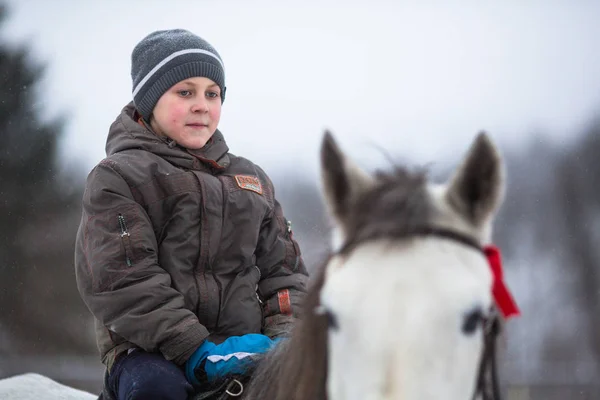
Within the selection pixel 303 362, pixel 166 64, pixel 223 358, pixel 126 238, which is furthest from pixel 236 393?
pixel 166 64

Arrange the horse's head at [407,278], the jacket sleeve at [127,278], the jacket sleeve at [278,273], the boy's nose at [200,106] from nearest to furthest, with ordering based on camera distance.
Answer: the horse's head at [407,278] < the jacket sleeve at [127,278] < the jacket sleeve at [278,273] < the boy's nose at [200,106]

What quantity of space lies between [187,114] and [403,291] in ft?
6.86

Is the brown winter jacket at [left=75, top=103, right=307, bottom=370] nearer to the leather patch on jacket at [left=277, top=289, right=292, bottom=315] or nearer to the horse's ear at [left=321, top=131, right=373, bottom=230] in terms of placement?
the leather patch on jacket at [left=277, top=289, right=292, bottom=315]

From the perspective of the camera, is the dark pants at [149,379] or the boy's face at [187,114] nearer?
the dark pants at [149,379]

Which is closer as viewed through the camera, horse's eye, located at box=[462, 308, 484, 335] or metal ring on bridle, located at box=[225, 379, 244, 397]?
horse's eye, located at box=[462, 308, 484, 335]

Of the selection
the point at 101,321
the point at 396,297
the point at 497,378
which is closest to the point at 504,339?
the point at 497,378

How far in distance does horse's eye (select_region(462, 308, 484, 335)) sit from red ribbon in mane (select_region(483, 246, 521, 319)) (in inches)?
10.3

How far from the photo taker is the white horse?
191 cm

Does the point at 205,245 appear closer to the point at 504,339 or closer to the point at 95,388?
the point at 504,339

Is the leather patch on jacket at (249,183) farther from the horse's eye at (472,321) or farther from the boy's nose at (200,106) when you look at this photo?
the horse's eye at (472,321)

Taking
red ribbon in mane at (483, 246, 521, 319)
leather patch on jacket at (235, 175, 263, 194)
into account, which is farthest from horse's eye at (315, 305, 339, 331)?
leather patch on jacket at (235, 175, 263, 194)

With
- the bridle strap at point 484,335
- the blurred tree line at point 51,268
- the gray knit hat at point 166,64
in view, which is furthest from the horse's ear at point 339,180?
the blurred tree line at point 51,268

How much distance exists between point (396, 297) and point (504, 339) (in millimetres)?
680

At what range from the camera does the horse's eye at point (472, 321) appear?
A: 1996 millimetres
